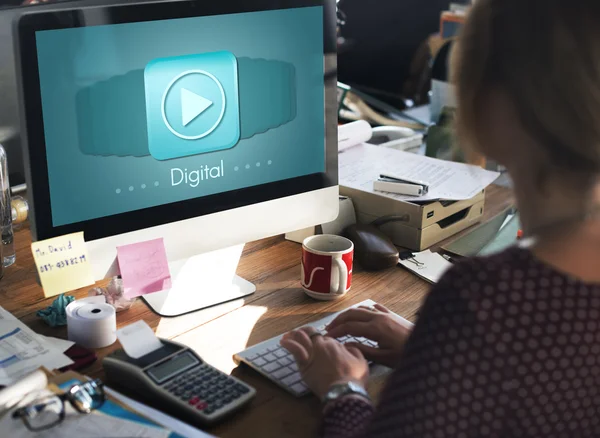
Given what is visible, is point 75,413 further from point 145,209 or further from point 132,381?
point 145,209

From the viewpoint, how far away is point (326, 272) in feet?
4.48

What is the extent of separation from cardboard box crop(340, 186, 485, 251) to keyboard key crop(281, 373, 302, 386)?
54 centimetres

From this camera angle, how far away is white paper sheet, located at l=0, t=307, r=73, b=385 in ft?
3.63

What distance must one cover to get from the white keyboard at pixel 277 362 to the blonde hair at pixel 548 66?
1.78 ft

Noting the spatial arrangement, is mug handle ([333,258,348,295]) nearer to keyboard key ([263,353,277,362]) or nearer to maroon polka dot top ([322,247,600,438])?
keyboard key ([263,353,277,362])

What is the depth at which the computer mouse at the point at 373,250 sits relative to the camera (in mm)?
1495

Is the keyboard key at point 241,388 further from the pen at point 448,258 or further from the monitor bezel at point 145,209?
the pen at point 448,258

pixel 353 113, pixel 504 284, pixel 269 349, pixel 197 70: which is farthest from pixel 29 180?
pixel 353 113

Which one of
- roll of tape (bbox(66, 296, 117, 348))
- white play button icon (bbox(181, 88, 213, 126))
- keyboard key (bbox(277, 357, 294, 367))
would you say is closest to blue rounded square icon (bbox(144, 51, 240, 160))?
white play button icon (bbox(181, 88, 213, 126))

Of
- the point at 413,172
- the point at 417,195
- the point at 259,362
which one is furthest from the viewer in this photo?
the point at 413,172

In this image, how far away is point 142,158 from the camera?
1238 mm

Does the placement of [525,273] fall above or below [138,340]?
above

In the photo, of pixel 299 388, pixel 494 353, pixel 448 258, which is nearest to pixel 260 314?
pixel 299 388

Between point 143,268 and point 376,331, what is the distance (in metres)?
0.39
